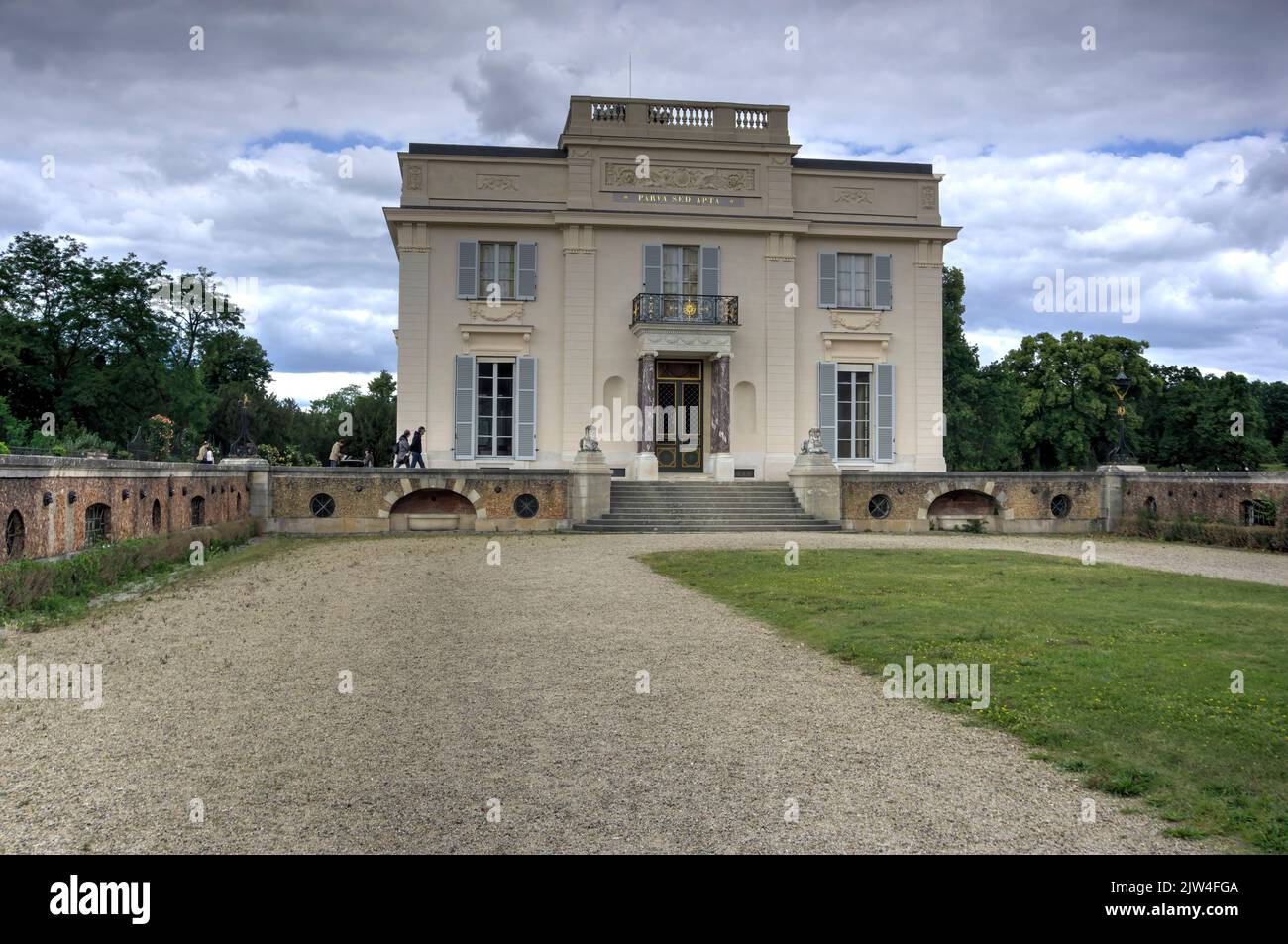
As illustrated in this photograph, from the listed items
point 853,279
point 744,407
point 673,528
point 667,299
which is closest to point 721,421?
point 744,407

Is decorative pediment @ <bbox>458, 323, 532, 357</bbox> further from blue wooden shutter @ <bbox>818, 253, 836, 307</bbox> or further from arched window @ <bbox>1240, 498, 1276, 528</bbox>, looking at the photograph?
arched window @ <bbox>1240, 498, 1276, 528</bbox>

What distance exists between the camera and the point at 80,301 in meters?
35.8

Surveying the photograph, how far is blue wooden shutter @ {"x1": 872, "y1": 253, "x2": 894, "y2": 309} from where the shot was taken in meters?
29.1

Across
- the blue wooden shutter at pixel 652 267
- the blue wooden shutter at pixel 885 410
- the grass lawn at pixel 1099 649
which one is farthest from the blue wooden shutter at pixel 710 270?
the grass lawn at pixel 1099 649

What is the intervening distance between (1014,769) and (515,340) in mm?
23878

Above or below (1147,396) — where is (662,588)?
below

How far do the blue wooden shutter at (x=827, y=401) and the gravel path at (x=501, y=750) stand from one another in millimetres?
19087

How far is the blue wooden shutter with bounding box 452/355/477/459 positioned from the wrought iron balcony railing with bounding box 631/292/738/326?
4.83 metres

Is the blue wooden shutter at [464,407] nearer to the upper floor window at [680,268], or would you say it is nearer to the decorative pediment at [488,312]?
the decorative pediment at [488,312]

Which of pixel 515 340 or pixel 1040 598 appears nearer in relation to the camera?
pixel 1040 598

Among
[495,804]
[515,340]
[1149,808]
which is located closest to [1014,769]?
[1149,808]

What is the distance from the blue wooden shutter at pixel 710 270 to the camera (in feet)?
92.6
